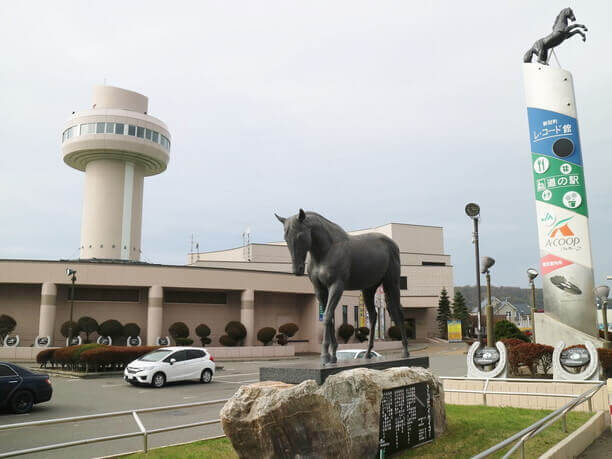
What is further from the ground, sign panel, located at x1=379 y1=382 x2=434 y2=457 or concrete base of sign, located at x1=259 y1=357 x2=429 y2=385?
concrete base of sign, located at x1=259 y1=357 x2=429 y2=385

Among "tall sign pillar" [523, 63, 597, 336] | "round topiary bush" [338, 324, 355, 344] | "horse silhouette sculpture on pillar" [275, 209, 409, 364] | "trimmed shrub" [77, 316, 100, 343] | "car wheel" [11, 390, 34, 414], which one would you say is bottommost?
"car wheel" [11, 390, 34, 414]

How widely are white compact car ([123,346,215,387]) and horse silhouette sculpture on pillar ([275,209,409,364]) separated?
1360 cm

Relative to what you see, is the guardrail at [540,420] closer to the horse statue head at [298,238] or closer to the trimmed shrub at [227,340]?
the horse statue head at [298,238]

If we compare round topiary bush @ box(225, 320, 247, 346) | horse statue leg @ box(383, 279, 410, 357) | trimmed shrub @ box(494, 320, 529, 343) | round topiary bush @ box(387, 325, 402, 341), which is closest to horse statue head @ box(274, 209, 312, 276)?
horse statue leg @ box(383, 279, 410, 357)

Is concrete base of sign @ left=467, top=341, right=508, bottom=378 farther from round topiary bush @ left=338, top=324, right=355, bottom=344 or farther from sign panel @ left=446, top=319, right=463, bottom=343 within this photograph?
sign panel @ left=446, top=319, right=463, bottom=343

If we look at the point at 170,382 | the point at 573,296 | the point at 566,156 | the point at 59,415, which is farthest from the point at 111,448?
the point at 566,156

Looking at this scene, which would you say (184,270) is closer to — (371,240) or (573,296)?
(573,296)

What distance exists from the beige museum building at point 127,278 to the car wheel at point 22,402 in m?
23.1

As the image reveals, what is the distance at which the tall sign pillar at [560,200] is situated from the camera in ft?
79.0

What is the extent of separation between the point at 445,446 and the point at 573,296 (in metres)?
19.1

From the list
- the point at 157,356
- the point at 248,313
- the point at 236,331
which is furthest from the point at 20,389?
the point at 248,313

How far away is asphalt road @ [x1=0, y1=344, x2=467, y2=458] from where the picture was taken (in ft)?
32.6

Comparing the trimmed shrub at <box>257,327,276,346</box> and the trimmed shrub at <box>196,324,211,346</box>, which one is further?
the trimmed shrub at <box>257,327,276,346</box>

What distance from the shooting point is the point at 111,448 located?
964 centimetres
